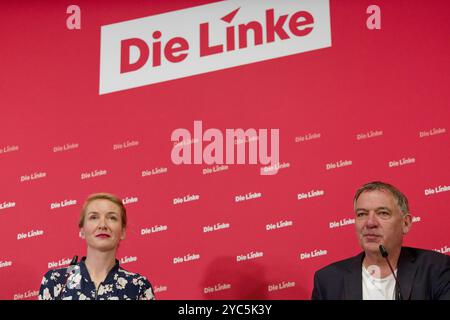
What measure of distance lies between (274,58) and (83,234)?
1.71m

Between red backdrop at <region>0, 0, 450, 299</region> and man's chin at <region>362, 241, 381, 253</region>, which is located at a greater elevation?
red backdrop at <region>0, 0, 450, 299</region>

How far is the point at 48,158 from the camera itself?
169 inches

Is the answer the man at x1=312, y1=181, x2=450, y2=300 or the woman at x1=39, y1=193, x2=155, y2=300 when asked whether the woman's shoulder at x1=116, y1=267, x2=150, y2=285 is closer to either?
the woman at x1=39, y1=193, x2=155, y2=300

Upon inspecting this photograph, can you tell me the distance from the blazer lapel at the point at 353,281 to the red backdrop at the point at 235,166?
0.73 meters

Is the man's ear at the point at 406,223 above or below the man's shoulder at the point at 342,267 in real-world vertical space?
above

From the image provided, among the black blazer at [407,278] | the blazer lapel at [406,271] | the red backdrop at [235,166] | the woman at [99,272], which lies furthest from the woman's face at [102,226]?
the blazer lapel at [406,271]

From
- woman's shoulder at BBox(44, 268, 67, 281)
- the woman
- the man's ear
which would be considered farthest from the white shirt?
woman's shoulder at BBox(44, 268, 67, 281)

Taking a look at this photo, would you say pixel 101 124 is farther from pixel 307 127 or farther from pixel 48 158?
pixel 307 127

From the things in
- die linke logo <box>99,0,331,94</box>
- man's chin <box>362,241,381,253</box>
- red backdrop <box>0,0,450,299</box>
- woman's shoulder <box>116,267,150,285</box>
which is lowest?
woman's shoulder <box>116,267,150,285</box>

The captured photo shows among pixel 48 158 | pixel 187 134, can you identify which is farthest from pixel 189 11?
pixel 48 158

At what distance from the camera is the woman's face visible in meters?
3.44

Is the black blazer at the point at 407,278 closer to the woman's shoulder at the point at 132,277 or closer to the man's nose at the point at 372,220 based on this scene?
the man's nose at the point at 372,220

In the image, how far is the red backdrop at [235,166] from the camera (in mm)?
4070

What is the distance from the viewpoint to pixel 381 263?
3.27m
